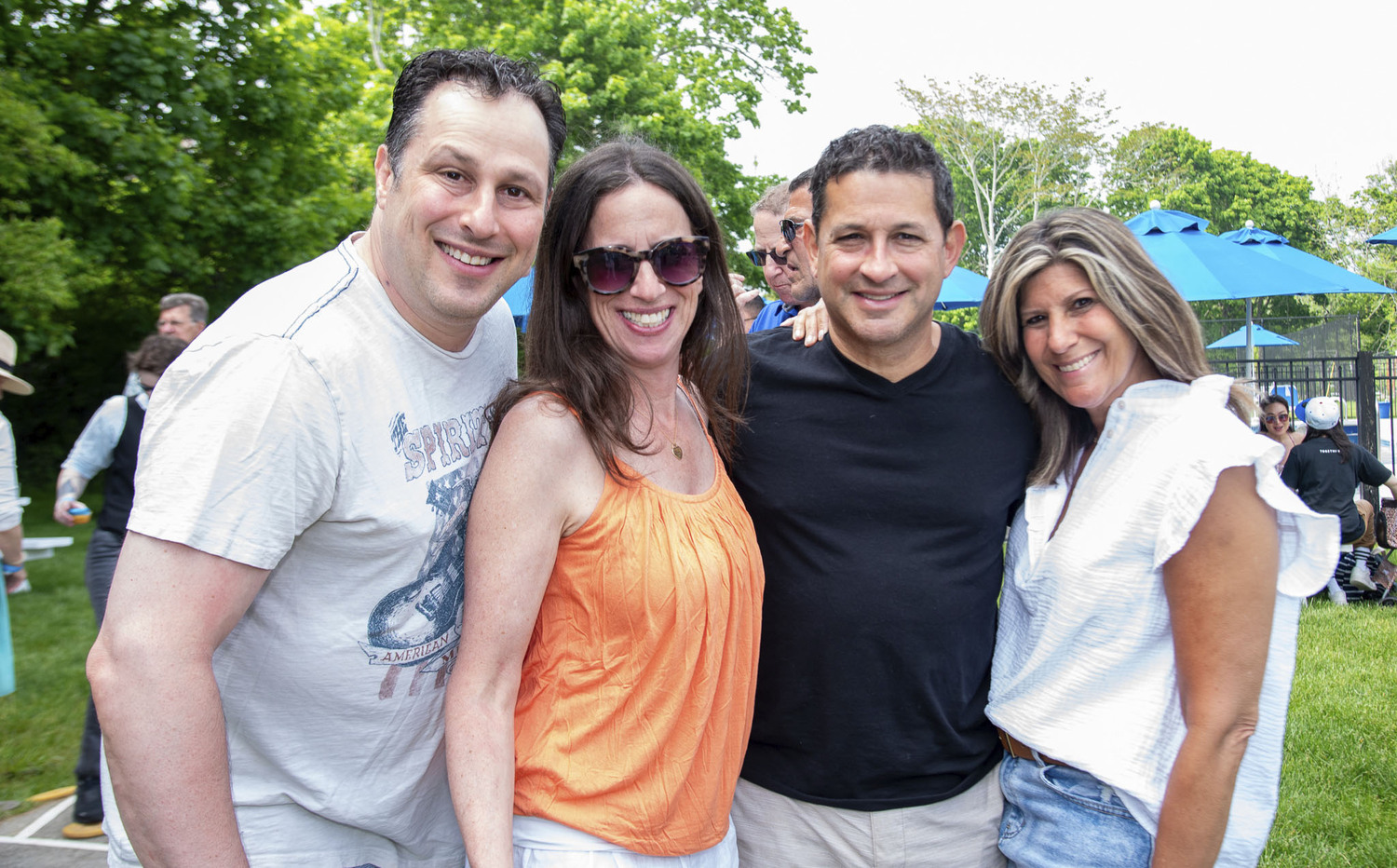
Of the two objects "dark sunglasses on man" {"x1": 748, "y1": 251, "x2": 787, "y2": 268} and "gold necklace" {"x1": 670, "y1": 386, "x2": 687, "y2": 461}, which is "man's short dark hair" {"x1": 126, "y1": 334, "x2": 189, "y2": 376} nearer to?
"dark sunglasses on man" {"x1": 748, "y1": 251, "x2": 787, "y2": 268}

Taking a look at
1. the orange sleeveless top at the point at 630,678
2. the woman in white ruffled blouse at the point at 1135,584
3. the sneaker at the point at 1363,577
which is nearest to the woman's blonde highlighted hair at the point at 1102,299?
the woman in white ruffled blouse at the point at 1135,584

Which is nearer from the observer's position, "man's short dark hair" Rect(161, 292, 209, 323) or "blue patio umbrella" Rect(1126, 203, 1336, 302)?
"man's short dark hair" Rect(161, 292, 209, 323)

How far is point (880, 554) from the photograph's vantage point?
228 cm

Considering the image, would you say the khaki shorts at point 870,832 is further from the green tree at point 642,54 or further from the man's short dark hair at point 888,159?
the green tree at point 642,54

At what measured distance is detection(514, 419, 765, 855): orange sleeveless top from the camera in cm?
183

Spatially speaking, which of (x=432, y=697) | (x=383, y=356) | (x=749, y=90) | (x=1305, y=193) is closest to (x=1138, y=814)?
(x=432, y=697)

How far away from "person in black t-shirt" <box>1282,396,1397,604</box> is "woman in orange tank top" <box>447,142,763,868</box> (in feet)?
29.3

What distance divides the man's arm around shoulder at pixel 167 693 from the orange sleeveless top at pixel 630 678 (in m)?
0.60

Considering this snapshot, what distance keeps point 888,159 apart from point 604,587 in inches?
53.9

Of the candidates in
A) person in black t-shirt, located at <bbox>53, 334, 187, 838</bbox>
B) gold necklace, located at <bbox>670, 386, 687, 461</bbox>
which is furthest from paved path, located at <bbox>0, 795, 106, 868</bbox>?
gold necklace, located at <bbox>670, 386, 687, 461</bbox>

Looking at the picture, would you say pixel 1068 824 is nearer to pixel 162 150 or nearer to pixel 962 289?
pixel 162 150

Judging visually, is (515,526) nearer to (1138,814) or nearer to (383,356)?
(383,356)

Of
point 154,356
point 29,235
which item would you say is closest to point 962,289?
point 154,356

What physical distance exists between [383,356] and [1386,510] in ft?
34.6
